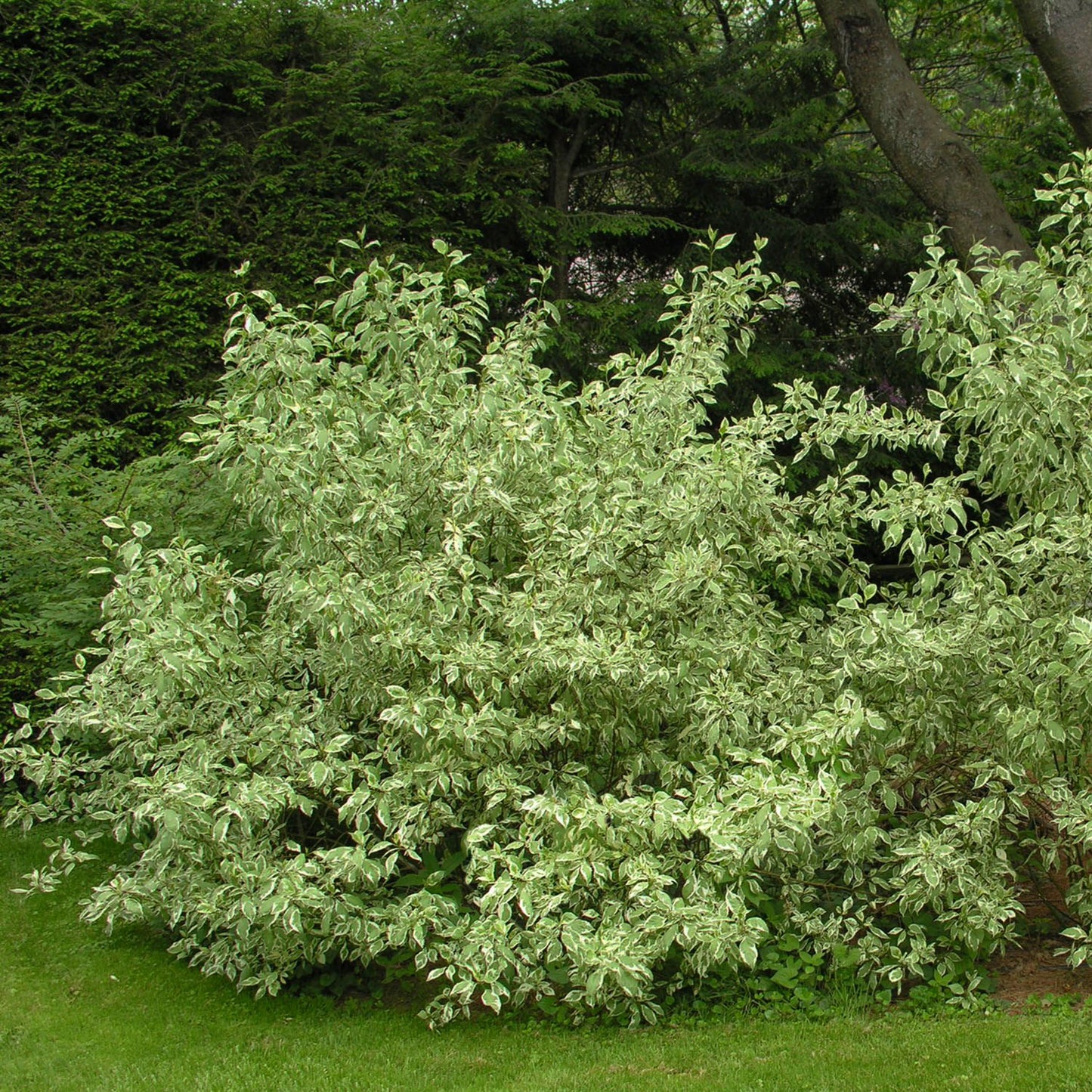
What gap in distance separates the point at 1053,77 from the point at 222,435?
15.7ft

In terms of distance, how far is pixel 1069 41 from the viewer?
595 cm

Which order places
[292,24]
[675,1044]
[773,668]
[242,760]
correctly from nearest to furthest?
[675,1044]
[242,760]
[773,668]
[292,24]

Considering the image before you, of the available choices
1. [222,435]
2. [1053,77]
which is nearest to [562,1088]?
[222,435]

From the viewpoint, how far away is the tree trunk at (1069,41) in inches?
234

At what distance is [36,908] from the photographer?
4547 millimetres

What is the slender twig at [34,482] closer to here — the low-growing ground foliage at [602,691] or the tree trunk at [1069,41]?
the low-growing ground foliage at [602,691]

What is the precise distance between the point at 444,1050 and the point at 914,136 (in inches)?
207

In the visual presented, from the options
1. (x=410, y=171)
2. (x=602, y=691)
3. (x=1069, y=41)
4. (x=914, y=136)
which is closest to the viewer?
(x=602, y=691)

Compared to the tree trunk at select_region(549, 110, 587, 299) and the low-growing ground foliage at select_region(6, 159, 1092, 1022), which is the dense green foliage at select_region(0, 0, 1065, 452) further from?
the low-growing ground foliage at select_region(6, 159, 1092, 1022)

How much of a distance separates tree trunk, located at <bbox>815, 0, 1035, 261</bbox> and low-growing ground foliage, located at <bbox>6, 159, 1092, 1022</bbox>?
229 centimetres

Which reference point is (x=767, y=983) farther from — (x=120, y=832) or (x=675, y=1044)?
(x=120, y=832)

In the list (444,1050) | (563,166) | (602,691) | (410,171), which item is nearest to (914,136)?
(563,166)

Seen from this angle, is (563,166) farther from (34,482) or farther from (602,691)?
(602,691)

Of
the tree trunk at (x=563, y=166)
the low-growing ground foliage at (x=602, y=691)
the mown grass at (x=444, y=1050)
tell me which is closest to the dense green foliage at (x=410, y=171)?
the tree trunk at (x=563, y=166)
